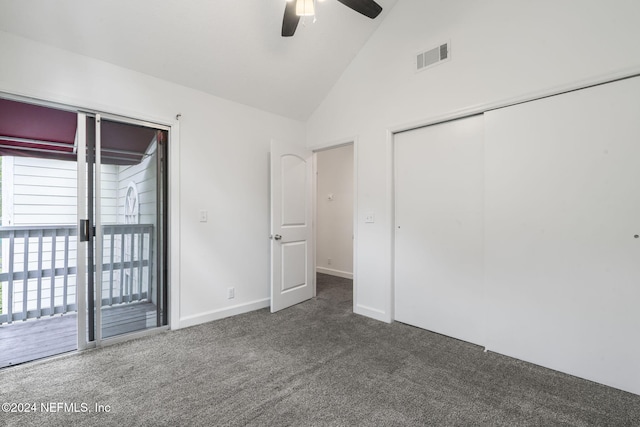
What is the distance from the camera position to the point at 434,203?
2770mm

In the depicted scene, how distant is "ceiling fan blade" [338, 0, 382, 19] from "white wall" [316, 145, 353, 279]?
300 centimetres

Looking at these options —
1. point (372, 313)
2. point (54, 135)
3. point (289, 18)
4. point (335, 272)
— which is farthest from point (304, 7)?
point (335, 272)

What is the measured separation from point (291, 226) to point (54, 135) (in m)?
3.15

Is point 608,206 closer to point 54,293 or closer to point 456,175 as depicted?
point 456,175

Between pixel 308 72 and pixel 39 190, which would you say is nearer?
pixel 308 72

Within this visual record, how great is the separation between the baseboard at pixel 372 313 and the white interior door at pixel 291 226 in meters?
0.82

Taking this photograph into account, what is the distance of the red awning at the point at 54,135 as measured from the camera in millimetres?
2632

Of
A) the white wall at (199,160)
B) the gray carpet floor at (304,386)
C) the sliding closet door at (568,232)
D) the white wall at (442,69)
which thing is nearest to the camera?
the gray carpet floor at (304,386)

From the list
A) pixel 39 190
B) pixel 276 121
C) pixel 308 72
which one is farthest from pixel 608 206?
pixel 39 190

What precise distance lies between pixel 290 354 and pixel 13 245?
3.45 m

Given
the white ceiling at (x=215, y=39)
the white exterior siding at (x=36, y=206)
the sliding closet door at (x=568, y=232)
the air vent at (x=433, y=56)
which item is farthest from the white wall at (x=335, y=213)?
the white exterior siding at (x=36, y=206)

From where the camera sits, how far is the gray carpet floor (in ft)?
5.21

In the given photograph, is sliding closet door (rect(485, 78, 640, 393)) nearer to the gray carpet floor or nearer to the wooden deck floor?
the gray carpet floor

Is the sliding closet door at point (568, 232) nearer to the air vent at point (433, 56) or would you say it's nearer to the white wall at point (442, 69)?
the white wall at point (442, 69)
